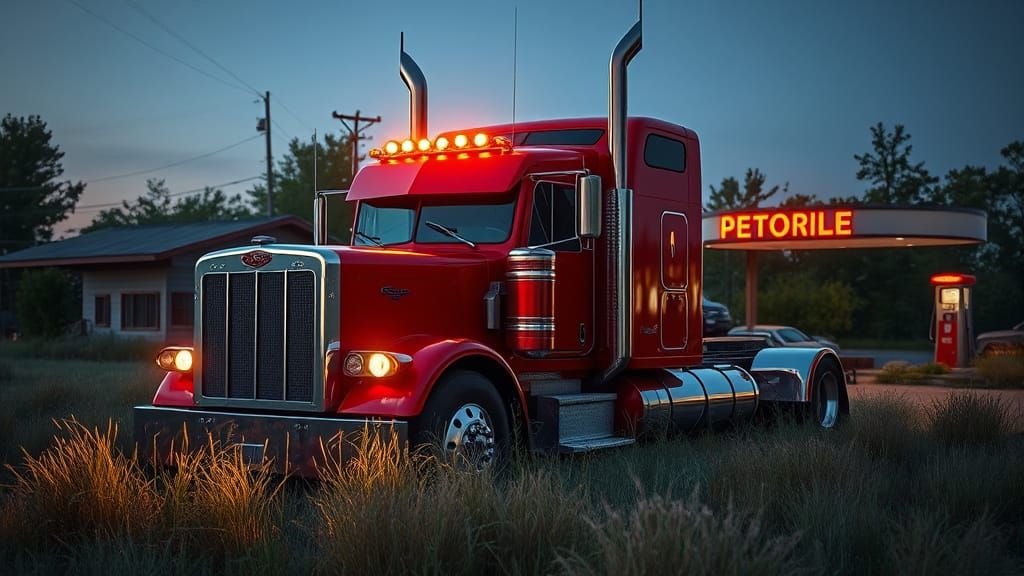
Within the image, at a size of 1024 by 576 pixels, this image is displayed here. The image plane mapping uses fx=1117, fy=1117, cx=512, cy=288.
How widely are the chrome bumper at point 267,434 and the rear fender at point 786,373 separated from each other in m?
6.74

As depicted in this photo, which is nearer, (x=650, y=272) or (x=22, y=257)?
(x=650, y=272)

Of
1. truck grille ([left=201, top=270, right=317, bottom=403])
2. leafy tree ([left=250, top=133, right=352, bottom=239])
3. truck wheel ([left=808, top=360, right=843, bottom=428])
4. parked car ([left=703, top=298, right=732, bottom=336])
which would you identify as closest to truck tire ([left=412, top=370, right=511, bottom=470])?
truck grille ([left=201, top=270, right=317, bottom=403])

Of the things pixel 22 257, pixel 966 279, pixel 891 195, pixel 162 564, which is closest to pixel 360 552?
pixel 162 564

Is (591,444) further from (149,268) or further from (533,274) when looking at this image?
(149,268)

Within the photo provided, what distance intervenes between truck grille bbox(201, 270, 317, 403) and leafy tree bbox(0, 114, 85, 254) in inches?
2967

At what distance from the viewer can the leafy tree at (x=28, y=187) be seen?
77875 mm

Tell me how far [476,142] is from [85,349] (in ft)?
85.7

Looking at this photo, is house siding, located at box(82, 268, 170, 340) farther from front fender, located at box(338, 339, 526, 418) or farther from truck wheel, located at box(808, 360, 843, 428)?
front fender, located at box(338, 339, 526, 418)

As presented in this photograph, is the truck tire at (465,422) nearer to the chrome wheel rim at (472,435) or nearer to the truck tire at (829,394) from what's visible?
the chrome wheel rim at (472,435)

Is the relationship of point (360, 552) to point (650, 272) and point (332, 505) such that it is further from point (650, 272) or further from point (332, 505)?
point (650, 272)

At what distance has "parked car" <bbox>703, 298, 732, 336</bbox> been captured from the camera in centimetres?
3353

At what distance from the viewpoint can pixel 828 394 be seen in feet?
46.0

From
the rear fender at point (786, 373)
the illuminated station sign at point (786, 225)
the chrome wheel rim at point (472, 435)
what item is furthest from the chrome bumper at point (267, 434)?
the illuminated station sign at point (786, 225)

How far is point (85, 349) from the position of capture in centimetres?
3294
